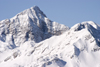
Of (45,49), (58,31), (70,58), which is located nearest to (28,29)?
(58,31)

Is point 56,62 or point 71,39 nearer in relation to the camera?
point 56,62

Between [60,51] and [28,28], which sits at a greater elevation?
[28,28]

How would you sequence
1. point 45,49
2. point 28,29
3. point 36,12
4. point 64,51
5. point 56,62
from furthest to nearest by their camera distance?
point 36,12 → point 28,29 → point 45,49 → point 64,51 → point 56,62

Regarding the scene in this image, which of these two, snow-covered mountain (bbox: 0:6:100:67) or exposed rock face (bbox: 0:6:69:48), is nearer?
snow-covered mountain (bbox: 0:6:100:67)

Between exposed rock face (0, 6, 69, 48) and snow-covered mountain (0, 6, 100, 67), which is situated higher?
exposed rock face (0, 6, 69, 48)

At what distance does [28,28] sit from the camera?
5064 inches

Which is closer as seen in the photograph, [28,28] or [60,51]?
[60,51]

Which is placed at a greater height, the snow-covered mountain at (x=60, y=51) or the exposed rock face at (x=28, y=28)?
the exposed rock face at (x=28, y=28)

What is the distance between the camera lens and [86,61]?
80688 millimetres

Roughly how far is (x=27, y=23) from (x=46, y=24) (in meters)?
8.10

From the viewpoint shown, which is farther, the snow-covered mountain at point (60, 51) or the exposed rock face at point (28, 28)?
the exposed rock face at point (28, 28)

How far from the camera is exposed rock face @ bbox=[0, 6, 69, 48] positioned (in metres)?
126

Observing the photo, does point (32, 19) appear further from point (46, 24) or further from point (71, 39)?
point (71, 39)

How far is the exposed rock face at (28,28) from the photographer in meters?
126
